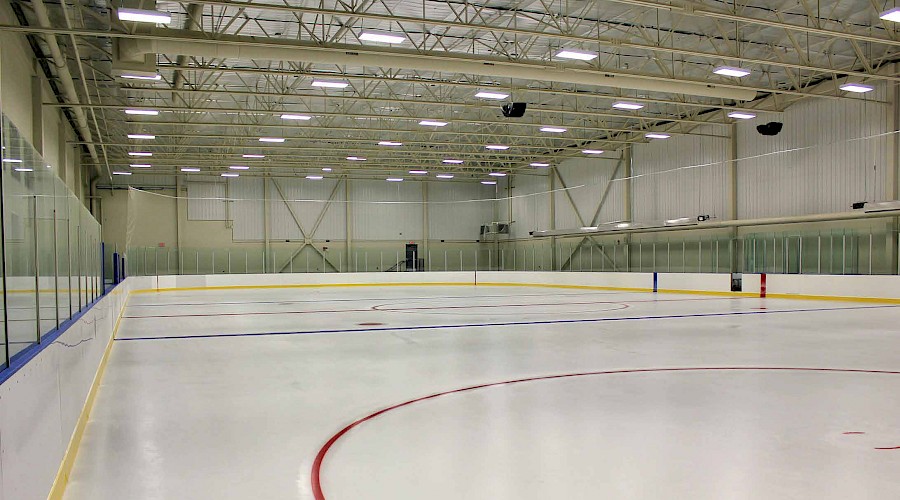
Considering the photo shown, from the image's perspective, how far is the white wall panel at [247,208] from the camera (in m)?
46.4

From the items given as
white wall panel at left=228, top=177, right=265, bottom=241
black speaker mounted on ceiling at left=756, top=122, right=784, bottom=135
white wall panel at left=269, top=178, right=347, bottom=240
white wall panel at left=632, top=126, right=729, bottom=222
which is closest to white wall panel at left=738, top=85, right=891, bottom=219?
black speaker mounted on ceiling at left=756, top=122, right=784, bottom=135

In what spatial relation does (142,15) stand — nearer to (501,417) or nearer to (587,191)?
(501,417)

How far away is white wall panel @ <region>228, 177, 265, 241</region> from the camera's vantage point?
46.4m

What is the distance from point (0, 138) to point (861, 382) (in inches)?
367

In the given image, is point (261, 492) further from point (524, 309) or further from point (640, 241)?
point (640, 241)

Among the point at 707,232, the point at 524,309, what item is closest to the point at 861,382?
the point at 524,309

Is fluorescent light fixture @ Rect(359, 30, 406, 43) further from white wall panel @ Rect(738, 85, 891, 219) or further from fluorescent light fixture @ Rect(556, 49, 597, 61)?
white wall panel @ Rect(738, 85, 891, 219)

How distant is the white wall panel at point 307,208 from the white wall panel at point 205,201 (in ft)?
11.6

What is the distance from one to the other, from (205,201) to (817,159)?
37734mm

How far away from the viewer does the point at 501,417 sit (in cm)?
662

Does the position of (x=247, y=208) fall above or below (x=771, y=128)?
below

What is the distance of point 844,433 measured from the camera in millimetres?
5902

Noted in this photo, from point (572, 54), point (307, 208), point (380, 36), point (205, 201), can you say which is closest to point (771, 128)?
point (572, 54)

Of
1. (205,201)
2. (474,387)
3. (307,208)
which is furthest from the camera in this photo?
(307,208)
